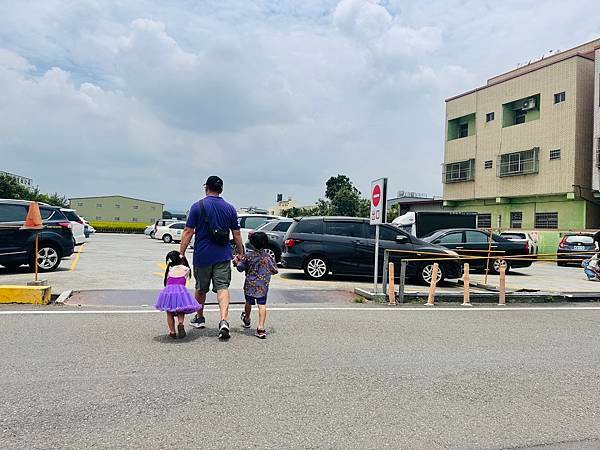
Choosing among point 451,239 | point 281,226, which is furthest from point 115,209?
point 451,239

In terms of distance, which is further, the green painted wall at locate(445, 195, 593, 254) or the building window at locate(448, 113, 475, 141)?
the building window at locate(448, 113, 475, 141)

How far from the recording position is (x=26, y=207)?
12992 millimetres

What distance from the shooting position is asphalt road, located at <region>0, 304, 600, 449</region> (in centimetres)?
363

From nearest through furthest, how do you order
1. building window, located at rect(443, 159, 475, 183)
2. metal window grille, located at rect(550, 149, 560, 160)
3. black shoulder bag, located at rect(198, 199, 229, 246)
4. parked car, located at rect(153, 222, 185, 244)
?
black shoulder bag, located at rect(198, 199, 229, 246) < metal window grille, located at rect(550, 149, 560, 160) < parked car, located at rect(153, 222, 185, 244) < building window, located at rect(443, 159, 475, 183)

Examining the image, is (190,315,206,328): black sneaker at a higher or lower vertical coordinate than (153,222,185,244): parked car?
lower

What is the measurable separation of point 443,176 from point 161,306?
121 ft

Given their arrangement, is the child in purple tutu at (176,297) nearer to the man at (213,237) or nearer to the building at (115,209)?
the man at (213,237)

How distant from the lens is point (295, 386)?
460 cm

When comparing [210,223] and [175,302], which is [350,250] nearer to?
[210,223]

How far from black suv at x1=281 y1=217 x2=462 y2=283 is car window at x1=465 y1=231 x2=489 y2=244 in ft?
13.7

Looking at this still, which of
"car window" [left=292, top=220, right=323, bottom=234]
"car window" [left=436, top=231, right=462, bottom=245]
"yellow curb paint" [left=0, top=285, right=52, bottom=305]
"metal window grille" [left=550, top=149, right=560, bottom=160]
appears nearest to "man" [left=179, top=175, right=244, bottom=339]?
"yellow curb paint" [left=0, top=285, right=52, bottom=305]

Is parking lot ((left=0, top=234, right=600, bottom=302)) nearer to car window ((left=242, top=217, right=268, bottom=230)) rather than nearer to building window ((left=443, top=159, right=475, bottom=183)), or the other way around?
car window ((left=242, top=217, right=268, bottom=230))

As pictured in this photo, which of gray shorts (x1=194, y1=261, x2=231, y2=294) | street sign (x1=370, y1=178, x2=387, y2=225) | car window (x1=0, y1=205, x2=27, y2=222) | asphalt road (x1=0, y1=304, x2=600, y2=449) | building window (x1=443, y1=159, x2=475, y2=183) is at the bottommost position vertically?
asphalt road (x1=0, y1=304, x2=600, y2=449)

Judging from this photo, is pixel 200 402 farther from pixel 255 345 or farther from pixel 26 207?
pixel 26 207
